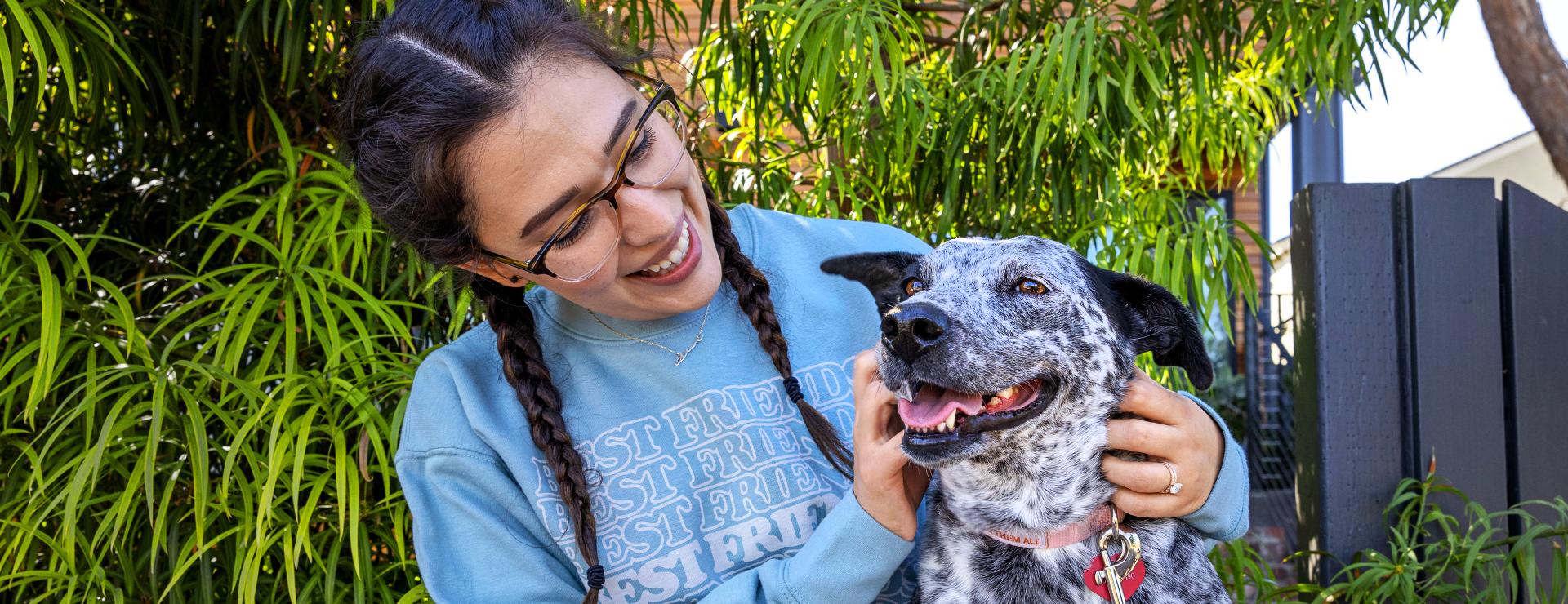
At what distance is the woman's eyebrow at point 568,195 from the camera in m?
1.25

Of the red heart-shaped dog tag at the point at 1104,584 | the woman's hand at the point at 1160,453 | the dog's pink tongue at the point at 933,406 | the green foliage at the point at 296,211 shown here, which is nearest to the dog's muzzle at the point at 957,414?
the dog's pink tongue at the point at 933,406

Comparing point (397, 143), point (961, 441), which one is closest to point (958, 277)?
point (961, 441)

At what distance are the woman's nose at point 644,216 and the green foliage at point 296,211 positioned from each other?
1.73ft

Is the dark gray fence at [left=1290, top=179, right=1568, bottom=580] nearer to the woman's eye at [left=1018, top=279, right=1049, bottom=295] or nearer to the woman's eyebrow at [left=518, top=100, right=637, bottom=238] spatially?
the woman's eye at [left=1018, top=279, right=1049, bottom=295]

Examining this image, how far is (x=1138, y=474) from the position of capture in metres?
1.22

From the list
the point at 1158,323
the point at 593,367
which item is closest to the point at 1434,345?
the point at 1158,323

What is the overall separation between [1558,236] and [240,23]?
2.36 m

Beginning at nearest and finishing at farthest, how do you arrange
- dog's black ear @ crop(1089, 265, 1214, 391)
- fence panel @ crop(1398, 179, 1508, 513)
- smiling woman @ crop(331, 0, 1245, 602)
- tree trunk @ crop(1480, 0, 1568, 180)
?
smiling woman @ crop(331, 0, 1245, 602) < dog's black ear @ crop(1089, 265, 1214, 391) < tree trunk @ crop(1480, 0, 1568, 180) < fence panel @ crop(1398, 179, 1508, 513)

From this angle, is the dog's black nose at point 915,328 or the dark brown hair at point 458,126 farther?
the dark brown hair at point 458,126

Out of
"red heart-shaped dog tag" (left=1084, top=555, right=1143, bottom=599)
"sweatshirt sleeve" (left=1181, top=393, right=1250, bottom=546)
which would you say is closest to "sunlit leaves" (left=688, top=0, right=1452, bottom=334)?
"sweatshirt sleeve" (left=1181, top=393, right=1250, bottom=546)

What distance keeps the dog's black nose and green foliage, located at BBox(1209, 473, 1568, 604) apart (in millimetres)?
1028

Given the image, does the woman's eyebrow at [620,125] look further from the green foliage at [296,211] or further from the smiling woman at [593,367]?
the green foliage at [296,211]

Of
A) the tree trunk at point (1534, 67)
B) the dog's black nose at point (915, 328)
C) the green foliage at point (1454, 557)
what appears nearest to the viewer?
the dog's black nose at point (915, 328)

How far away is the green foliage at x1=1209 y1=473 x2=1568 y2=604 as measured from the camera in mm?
1688
